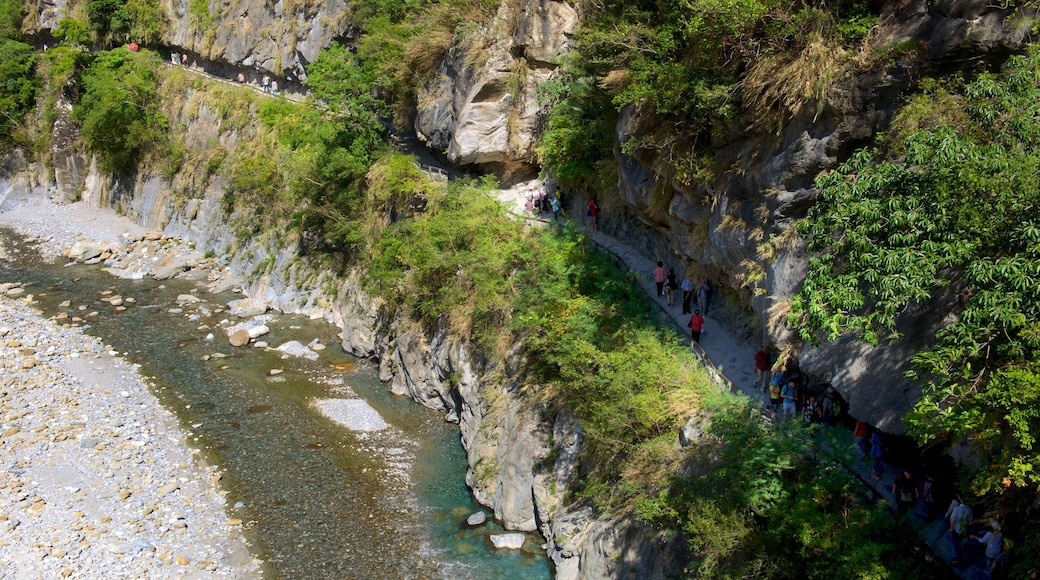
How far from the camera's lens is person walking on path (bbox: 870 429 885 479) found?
15.4m

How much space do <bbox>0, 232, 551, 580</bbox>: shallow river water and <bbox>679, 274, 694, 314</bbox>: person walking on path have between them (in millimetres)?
8038

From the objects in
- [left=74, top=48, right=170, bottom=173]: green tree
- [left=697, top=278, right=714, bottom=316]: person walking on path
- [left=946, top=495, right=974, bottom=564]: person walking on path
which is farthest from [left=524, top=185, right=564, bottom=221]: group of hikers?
[left=74, top=48, right=170, bottom=173]: green tree

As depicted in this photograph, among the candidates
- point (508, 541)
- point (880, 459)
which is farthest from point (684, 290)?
point (508, 541)

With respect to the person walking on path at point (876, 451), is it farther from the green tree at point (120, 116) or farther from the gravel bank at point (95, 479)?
the green tree at point (120, 116)

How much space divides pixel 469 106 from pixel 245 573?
21.0 meters

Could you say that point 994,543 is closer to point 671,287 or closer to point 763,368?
point 763,368

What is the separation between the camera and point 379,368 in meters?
31.4

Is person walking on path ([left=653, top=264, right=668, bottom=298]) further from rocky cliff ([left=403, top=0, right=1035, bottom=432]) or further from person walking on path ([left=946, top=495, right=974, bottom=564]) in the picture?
person walking on path ([left=946, top=495, right=974, bottom=564])

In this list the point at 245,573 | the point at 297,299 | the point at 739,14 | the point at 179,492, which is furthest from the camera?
the point at 297,299

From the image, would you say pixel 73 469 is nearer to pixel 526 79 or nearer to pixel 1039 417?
pixel 526 79

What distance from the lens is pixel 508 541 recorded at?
21219 mm

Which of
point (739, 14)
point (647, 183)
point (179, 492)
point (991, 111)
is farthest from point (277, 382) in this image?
point (991, 111)

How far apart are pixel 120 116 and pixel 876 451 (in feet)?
156

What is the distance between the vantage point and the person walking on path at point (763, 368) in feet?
62.2
